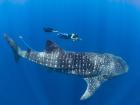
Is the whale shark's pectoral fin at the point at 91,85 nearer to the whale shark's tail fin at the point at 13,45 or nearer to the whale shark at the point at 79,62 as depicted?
the whale shark at the point at 79,62

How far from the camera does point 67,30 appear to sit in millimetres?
4840

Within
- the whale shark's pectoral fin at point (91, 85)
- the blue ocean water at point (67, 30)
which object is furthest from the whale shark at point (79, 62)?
the blue ocean water at point (67, 30)

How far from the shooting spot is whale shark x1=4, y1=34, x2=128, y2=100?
4.11 meters

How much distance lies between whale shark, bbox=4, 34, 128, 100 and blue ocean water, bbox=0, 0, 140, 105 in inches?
15.5

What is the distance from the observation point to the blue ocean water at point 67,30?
489 cm

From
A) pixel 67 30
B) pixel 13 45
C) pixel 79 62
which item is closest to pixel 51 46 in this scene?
pixel 79 62

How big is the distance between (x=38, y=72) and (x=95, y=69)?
875 millimetres

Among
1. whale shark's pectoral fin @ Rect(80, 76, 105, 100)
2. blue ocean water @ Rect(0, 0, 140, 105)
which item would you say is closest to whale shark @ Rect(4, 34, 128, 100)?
whale shark's pectoral fin @ Rect(80, 76, 105, 100)

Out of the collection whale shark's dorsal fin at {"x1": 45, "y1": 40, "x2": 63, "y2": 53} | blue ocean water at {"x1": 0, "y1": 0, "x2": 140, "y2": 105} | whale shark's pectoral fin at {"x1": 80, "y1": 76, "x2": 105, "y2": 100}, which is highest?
blue ocean water at {"x1": 0, "y1": 0, "x2": 140, "y2": 105}

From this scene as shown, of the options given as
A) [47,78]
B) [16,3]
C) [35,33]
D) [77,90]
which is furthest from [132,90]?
[16,3]

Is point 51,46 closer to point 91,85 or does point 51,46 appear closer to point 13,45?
point 13,45

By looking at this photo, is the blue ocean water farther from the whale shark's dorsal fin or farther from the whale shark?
the whale shark's dorsal fin

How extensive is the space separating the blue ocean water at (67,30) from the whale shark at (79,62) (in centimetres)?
39

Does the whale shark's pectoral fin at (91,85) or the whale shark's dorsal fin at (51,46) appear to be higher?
the whale shark's dorsal fin at (51,46)
